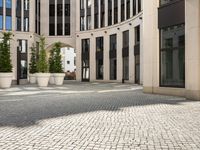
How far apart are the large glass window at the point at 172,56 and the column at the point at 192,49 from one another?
90 centimetres

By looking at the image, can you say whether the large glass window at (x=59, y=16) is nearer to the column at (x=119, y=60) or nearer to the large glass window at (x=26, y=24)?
the large glass window at (x=26, y=24)

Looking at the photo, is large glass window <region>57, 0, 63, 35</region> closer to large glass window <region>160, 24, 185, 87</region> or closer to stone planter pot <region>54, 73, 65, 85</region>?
stone planter pot <region>54, 73, 65, 85</region>

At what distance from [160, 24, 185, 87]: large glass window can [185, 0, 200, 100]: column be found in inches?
35.6

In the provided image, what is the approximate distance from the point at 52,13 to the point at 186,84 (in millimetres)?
38773

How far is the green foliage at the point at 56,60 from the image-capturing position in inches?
1125

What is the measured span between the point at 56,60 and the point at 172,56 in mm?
15121

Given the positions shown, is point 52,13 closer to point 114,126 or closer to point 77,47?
point 77,47

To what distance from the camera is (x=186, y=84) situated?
14148 millimetres

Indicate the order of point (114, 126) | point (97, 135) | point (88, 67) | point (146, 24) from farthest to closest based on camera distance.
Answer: point (88, 67) → point (146, 24) → point (114, 126) → point (97, 135)

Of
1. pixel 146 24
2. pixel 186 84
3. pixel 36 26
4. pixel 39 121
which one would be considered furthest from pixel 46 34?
pixel 39 121

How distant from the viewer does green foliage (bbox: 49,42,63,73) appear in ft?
93.8

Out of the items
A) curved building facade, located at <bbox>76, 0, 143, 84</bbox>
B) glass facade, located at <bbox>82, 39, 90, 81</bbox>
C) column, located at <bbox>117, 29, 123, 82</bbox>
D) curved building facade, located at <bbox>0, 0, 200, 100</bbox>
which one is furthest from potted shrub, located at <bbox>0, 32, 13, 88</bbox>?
glass facade, located at <bbox>82, 39, 90, 81</bbox>

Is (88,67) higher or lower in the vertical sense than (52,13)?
lower

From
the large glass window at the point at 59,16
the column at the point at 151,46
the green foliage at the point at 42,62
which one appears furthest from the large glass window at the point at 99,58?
the column at the point at 151,46
